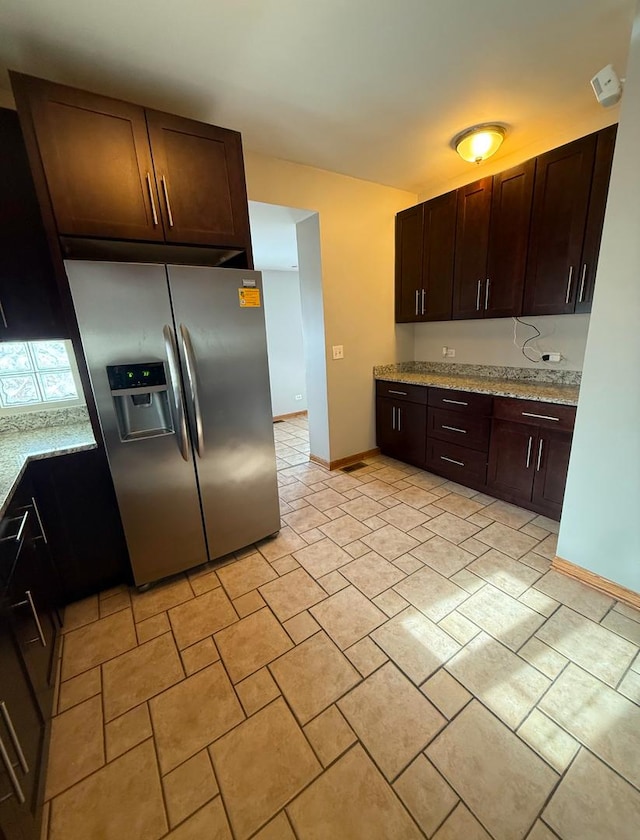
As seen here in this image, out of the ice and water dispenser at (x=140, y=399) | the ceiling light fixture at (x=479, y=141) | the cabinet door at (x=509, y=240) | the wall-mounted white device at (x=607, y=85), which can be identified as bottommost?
the ice and water dispenser at (x=140, y=399)

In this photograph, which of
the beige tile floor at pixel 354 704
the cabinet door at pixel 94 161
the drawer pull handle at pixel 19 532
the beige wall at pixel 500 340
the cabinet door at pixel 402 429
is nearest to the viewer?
the beige tile floor at pixel 354 704

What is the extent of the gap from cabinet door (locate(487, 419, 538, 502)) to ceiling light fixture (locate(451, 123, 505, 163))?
6.47ft

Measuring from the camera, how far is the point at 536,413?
2326 millimetres

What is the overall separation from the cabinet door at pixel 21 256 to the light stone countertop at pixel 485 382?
106 inches

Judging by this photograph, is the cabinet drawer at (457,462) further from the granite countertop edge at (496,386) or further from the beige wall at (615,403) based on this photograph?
the beige wall at (615,403)

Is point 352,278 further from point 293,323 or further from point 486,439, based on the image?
point 293,323

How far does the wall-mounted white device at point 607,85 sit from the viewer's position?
5.25 ft

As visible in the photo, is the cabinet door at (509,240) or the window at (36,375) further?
the cabinet door at (509,240)

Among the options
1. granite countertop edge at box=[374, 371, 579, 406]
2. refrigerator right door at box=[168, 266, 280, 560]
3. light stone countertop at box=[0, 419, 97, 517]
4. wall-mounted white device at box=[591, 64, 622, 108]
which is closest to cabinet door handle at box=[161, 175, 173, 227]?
refrigerator right door at box=[168, 266, 280, 560]

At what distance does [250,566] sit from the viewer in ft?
6.94

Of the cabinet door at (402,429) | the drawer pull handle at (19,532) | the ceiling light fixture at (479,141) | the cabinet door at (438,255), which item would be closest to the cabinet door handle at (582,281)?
the cabinet door at (438,255)

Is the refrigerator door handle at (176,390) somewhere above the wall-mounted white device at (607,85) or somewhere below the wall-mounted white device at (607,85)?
below

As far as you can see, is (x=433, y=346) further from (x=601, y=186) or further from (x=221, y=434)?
(x=221, y=434)

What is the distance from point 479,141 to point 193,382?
8.47ft
